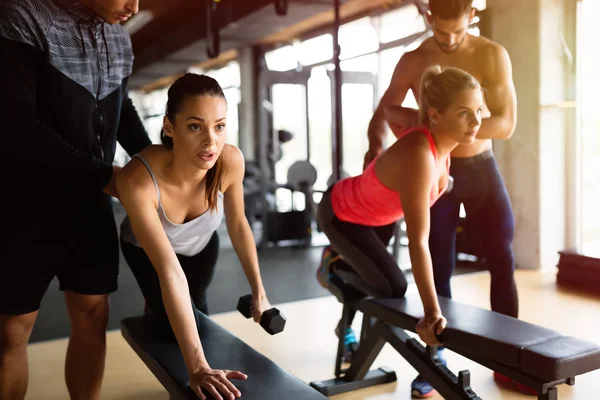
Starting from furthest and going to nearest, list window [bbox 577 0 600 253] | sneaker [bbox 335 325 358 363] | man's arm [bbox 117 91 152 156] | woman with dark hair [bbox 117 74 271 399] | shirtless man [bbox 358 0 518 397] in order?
A: 1. window [bbox 577 0 600 253]
2. sneaker [bbox 335 325 358 363]
3. shirtless man [bbox 358 0 518 397]
4. man's arm [bbox 117 91 152 156]
5. woman with dark hair [bbox 117 74 271 399]

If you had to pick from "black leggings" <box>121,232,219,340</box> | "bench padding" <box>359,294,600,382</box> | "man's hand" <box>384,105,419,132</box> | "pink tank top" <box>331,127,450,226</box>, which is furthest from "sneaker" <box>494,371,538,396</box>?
"black leggings" <box>121,232,219,340</box>

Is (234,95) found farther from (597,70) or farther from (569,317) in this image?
(569,317)

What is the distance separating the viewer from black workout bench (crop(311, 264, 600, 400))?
140 cm

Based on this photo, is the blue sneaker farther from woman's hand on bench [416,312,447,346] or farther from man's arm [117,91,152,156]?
man's arm [117,91,152,156]

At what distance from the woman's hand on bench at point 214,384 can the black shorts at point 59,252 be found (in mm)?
491

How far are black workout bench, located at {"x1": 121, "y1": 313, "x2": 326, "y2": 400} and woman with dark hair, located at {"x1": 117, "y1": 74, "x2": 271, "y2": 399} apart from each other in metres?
0.05

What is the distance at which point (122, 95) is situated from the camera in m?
1.77

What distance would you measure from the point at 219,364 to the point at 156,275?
42 cm

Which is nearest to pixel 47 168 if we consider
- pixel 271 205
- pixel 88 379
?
pixel 88 379

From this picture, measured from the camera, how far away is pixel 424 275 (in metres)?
1.67

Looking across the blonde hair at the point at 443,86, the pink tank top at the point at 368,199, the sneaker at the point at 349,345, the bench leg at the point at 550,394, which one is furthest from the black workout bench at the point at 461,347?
the blonde hair at the point at 443,86

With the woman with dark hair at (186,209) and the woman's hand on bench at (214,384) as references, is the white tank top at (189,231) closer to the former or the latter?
the woman with dark hair at (186,209)

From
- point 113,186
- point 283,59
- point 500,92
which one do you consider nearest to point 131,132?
point 113,186

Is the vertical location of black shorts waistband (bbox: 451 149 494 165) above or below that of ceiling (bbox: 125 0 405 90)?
below
